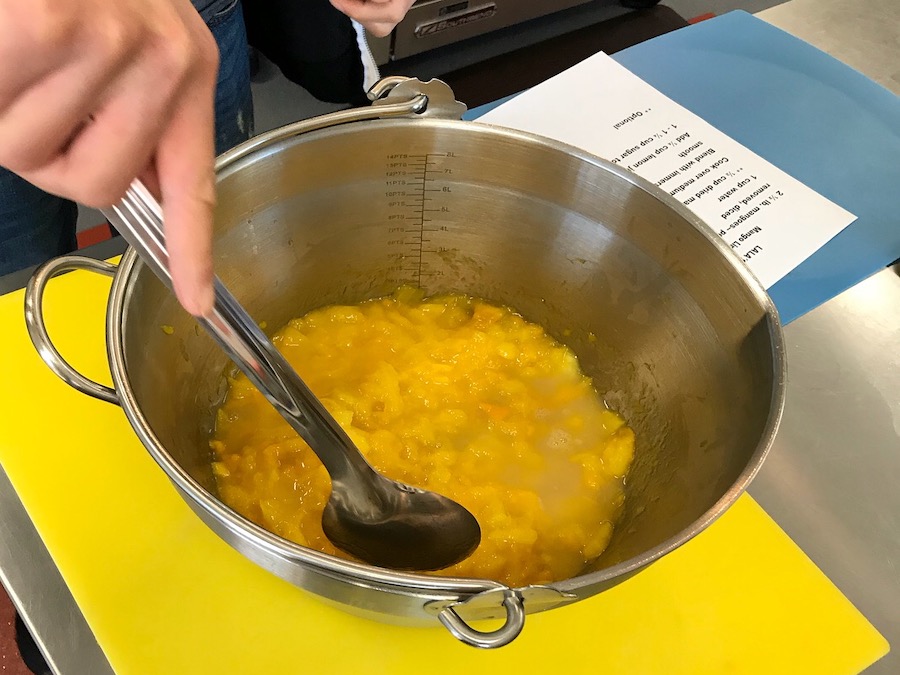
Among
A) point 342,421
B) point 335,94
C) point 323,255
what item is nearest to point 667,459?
point 342,421

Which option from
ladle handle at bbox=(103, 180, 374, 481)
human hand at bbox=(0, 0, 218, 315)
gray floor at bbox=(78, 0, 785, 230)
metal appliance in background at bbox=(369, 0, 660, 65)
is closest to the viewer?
human hand at bbox=(0, 0, 218, 315)

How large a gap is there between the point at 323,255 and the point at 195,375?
239mm

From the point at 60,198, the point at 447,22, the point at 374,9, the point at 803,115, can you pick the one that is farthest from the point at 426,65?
Result: the point at 374,9

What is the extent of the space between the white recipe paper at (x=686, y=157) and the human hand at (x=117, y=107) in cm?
86

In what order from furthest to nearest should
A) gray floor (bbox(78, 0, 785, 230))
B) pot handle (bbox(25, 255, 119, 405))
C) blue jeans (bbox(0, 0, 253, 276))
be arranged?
1. gray floor (bbox(78, 0, 785, 230))
2. blue jeans (bbox(0, 0, 253, 276))
3. pot handle (bbox(25, 255, 119, 405))

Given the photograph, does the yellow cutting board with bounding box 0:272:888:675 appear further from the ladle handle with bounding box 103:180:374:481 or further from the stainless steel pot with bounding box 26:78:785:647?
the ladle handle with bounding box 103:180:374:481

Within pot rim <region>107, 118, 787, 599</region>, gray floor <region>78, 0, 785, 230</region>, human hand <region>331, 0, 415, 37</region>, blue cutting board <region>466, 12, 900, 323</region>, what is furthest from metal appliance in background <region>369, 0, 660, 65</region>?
pot rim <region>107, 118, 787, 599</region>

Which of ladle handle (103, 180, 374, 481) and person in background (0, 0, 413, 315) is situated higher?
person in background (0, 0, 413, 315)

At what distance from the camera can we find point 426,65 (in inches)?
90.2

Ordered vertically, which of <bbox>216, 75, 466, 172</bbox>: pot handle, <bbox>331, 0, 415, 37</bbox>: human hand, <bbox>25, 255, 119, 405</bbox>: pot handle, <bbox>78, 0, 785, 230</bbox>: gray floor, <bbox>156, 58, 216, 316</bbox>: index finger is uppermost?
<bbox>156, 58, 216, 316</bbox>: index finger

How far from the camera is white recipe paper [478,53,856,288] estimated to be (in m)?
1.14

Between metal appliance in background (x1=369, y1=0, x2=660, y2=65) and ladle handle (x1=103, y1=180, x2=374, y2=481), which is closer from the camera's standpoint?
ladle handle (x1=103, y1=180, x2=374, y2=481)

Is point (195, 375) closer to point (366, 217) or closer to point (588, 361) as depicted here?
point (366, 217)

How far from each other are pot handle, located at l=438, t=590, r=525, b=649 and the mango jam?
0.26 meters
